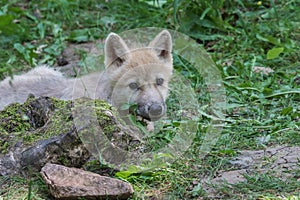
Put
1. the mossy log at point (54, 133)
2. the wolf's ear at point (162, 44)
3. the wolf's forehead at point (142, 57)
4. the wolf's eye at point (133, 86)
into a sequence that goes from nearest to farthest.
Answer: the mossy log at point (54, 133), the wolf's eye at point (133, 86), the wolf's forehead at point (142, 57), the wolf's ear at point (162, 44)

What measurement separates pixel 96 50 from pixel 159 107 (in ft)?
8.55

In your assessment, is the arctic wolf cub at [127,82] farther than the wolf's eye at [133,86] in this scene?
No

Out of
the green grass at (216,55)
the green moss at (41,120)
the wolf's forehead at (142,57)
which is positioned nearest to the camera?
the green grass at (216,55)

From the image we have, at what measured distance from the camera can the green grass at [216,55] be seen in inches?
172

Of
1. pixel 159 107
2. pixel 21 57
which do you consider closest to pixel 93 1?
pixel 21 57

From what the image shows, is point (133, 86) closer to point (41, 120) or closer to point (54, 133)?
point (41, 120)

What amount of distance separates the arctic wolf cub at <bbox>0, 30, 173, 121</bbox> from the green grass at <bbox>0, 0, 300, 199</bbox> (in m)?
0.52

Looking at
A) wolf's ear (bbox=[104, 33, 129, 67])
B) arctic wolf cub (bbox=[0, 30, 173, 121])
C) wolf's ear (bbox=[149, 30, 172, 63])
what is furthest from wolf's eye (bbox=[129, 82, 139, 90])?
wolf's ear (bbox=[149, 30, 172, 63])

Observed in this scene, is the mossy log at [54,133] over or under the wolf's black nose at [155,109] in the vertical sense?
over

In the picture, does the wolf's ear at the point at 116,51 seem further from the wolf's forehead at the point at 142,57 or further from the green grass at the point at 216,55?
the green grass at the point at 216,55

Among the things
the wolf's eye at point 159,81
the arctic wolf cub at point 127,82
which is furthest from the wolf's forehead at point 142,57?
the wolf's eye at point 159,81

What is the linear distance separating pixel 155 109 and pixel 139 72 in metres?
0.50

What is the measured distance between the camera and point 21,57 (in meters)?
8.02

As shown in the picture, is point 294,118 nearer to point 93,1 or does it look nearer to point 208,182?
point 208,182
